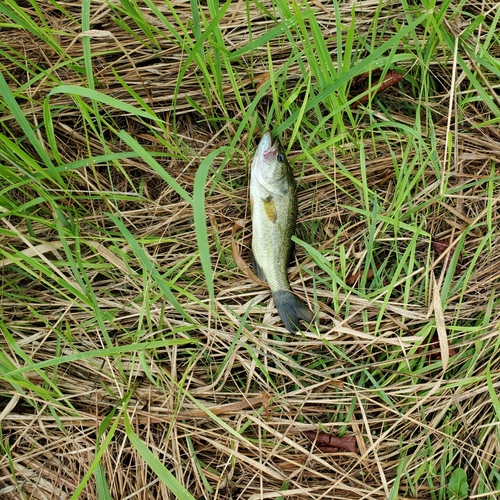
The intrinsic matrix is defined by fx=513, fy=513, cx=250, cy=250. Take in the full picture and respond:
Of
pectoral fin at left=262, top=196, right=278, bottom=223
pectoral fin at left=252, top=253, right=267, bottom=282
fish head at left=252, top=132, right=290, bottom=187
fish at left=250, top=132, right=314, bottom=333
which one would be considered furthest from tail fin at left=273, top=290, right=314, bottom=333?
fish head at left=252, top=132, right=290, bottom=187

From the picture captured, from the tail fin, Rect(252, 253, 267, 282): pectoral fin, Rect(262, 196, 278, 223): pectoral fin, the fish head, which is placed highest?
the fish head

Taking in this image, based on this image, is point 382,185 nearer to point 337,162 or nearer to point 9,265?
point 337,162

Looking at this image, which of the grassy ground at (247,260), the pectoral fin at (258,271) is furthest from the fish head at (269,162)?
the pectoral fin at (258,271)

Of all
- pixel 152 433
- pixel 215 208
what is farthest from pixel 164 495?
pixel 215 208

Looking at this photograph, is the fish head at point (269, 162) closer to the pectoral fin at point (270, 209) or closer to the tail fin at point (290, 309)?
the pectoral fin at point (270, 209)

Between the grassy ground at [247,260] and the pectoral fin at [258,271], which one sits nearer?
the grassy ground at [247,260]

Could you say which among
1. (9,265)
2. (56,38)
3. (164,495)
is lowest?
(164,495)

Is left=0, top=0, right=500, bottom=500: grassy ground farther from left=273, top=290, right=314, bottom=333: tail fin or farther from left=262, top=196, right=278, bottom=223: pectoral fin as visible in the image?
left=262, top=196, right=278, bottom=223: pectoral fin
